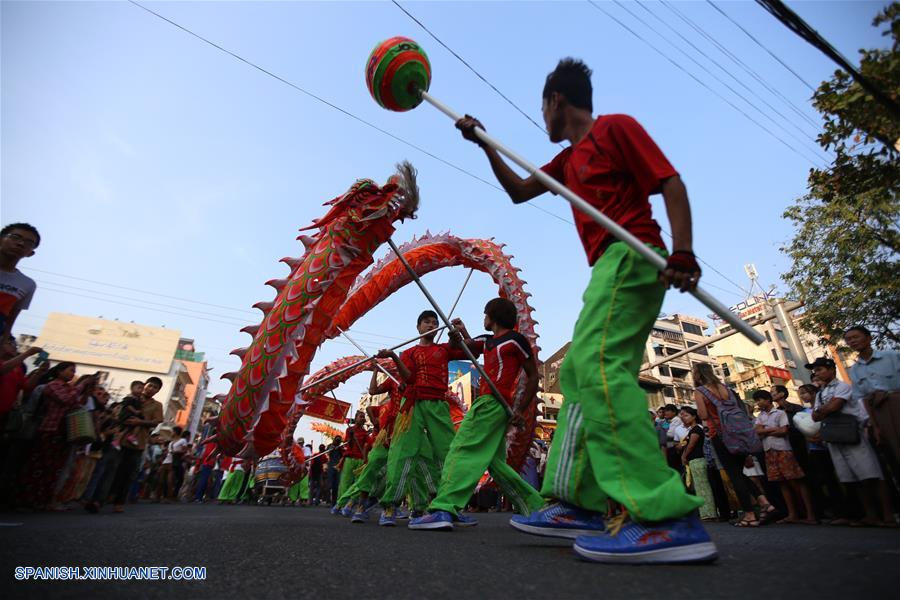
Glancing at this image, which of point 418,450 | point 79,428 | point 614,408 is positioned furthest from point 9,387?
point 614,408

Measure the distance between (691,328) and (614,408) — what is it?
50824 millimetres

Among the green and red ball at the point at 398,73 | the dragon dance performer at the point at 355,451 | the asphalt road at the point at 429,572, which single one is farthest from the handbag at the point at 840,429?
the dragon dance performer at the point at 355,451

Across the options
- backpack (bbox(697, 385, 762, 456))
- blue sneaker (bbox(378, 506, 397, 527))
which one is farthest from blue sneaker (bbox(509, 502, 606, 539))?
backpack (bbox(697, 385, 762, 456))

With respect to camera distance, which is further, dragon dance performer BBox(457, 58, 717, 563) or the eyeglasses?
the eyeglasses

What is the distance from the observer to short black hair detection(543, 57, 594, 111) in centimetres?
232

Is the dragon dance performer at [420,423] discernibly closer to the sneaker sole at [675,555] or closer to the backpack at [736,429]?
the backpack at [736,429]

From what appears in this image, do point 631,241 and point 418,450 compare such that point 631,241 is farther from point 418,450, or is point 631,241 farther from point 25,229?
point 25,229

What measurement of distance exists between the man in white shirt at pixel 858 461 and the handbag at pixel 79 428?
7.30 metres

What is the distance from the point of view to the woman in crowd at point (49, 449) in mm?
5098

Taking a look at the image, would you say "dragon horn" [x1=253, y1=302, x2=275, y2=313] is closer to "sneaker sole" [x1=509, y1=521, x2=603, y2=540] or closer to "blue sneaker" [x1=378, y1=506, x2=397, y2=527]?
"blue sneaker" [x1=378, y1=506, x2=397, y2=527]

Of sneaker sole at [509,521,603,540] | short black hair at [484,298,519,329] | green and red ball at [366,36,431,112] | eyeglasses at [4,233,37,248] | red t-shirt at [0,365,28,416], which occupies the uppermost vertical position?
green and red ball at [366,36,431,112]

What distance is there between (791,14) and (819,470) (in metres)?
4.35

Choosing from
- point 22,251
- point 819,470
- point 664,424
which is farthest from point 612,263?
point 664,424

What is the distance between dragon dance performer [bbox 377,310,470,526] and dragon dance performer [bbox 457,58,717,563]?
1.96m
